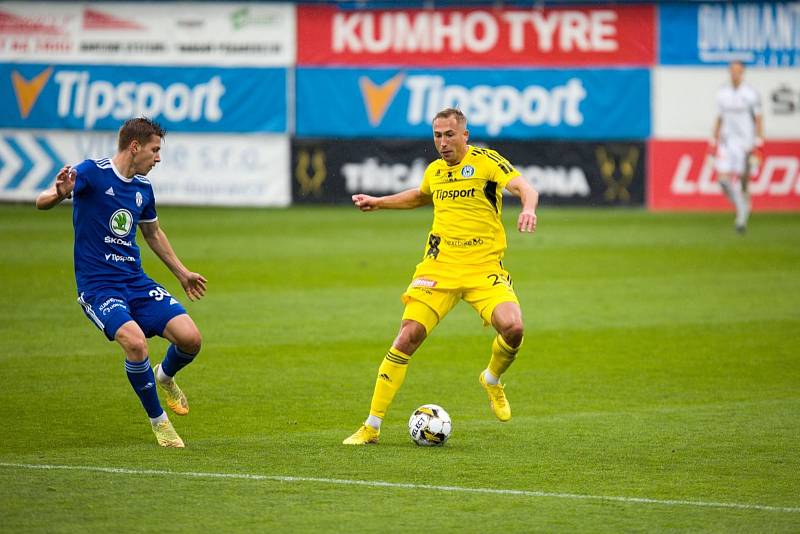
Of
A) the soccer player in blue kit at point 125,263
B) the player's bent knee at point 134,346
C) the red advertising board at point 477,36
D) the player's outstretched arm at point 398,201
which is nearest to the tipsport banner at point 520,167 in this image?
the red advertising board at point 477,36

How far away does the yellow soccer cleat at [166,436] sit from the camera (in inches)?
336

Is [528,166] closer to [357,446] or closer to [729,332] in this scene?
[729,332]

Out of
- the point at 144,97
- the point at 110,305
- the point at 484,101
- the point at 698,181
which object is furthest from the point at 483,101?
the point at 110,305

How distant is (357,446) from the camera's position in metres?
8.68

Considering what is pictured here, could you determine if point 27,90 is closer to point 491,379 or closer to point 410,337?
point 491,379

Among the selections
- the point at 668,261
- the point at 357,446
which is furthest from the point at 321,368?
the point at 668,261

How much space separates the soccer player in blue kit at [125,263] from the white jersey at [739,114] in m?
15.9

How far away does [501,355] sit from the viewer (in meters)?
9.29

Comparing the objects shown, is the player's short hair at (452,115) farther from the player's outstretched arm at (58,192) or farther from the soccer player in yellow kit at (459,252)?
the player's outstretched arm at (58,192)

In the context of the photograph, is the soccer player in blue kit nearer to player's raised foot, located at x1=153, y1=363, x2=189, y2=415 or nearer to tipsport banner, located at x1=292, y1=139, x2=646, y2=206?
player's raised foot, located at x1=153, y1=363, x2=189, y2=415

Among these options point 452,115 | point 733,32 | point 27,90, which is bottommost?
point 452,115

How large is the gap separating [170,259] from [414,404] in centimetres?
227

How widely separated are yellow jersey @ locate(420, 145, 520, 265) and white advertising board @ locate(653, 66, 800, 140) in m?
17.4

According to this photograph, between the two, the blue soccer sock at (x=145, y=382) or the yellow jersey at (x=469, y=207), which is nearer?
the blue soccer sock at (x=145, y=382)
